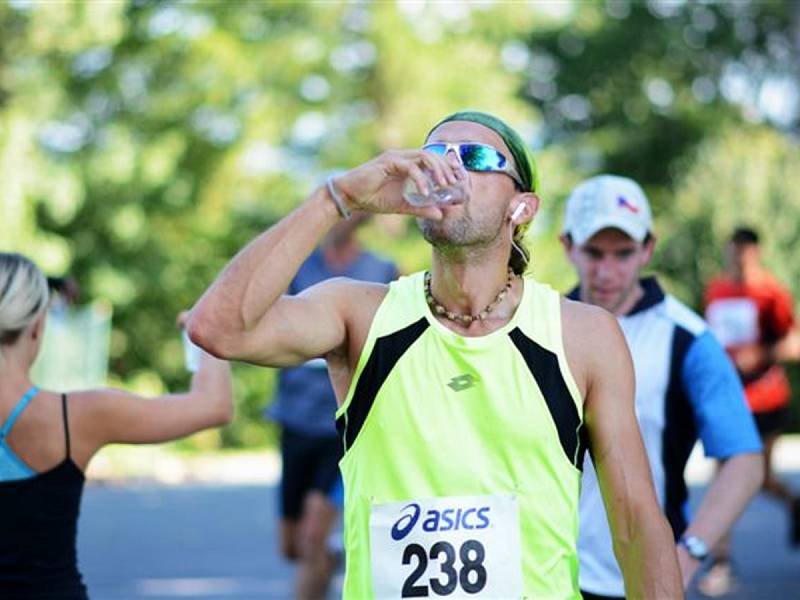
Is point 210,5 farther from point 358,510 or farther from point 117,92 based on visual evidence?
point 358,510

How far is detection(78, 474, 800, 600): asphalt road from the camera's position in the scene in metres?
11.4

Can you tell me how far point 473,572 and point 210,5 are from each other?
1312 inches

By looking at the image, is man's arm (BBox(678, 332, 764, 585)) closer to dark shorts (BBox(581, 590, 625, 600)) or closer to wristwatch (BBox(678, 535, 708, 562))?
wristwatch (BBox(678, 535, 708, 562))

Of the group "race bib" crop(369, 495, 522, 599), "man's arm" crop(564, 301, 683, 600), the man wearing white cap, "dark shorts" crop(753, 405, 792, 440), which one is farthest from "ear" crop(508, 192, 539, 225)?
"dark shorts" crop(753, 405, 792, 440)

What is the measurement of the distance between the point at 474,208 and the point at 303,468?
5.73 metres

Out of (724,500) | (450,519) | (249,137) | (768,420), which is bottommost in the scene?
(450,519)

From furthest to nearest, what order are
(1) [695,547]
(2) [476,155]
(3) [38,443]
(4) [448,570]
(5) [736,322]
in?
(5) [736,322] < (1) [695,547] < (3) [38,443] < (2) [476,155] < (4) [448,570]

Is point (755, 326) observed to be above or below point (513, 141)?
above

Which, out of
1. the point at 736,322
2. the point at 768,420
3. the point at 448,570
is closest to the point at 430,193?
the point at 448,570

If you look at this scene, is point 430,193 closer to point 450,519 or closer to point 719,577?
point 450,519

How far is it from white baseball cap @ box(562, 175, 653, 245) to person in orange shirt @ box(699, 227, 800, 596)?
19.9 feet

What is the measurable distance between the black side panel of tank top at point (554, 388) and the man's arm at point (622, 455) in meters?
0.06

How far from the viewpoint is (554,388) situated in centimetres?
389

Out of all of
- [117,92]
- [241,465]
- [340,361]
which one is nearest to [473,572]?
[340,361]
